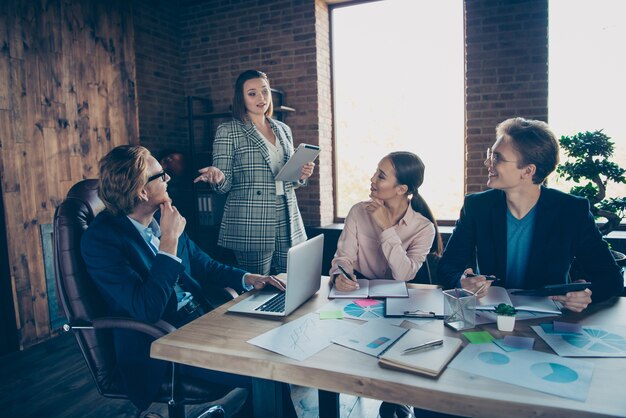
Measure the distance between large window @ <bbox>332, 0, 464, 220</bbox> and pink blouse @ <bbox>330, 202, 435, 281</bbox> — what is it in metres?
2.04

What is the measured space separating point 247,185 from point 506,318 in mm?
1822

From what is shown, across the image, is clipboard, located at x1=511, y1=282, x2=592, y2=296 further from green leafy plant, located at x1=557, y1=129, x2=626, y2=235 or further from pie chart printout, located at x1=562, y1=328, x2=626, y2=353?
green leafy plant, located at x1=557, y1=129, x2=626, y2=235

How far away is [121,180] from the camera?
1645 mm

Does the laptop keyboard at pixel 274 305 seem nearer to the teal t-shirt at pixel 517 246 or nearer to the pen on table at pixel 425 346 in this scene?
the pen on table at pixel 425 346

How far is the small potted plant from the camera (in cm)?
124

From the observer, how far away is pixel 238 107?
2.75m

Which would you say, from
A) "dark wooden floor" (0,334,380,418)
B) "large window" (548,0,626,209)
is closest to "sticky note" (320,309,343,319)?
"dark wooden floor" (0,334,380,418)

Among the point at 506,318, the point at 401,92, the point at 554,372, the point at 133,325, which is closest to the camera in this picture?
the point at 554,372

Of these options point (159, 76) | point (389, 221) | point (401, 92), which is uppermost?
point (159, 76)

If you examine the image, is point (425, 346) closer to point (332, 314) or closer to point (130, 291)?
point (332, 314)

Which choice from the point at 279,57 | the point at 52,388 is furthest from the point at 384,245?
the point at 279,57

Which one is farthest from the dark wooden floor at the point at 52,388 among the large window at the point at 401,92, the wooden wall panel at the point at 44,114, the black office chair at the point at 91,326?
the large window at the point at 401,92

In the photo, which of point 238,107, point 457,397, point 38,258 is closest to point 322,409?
point 457,397

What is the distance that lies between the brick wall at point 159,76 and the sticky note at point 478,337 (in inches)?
147
